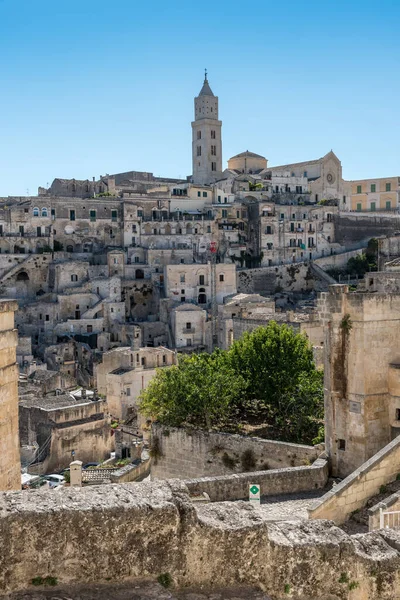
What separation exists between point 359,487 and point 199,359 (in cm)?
1015

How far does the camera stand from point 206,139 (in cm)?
8819

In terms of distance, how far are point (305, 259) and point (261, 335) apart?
2050 inches

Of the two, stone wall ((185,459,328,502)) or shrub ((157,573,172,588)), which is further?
stone wall ((185,459,328,502))

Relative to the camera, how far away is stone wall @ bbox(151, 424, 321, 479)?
572 inches

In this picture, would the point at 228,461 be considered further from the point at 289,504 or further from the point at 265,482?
the point at 289,504

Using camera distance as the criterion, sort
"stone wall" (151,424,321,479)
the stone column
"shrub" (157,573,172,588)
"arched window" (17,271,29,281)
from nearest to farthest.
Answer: "shrub" (157,573,172,588), "stone wall" (151,424,321,479), the stone column, "arched window" (17,271,29,281)

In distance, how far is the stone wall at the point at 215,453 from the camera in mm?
14539

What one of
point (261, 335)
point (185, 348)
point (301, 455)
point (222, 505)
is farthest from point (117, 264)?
point (222, 505)

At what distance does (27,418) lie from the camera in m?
29.4

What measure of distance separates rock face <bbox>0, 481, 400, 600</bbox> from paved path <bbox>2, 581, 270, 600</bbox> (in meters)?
0.03

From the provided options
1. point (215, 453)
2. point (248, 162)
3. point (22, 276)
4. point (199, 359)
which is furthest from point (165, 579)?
point (248, 162)

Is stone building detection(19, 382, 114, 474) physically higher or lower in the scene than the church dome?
lower

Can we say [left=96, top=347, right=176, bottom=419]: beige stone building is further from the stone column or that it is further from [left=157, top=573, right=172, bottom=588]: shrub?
[left=157, top=573, right=172, bottom=588]: shrub

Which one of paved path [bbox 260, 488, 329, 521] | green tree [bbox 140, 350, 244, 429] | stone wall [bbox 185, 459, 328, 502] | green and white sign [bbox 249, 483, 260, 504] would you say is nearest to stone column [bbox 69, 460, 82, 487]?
green tree [bbox 140, 350, 244, 429]
